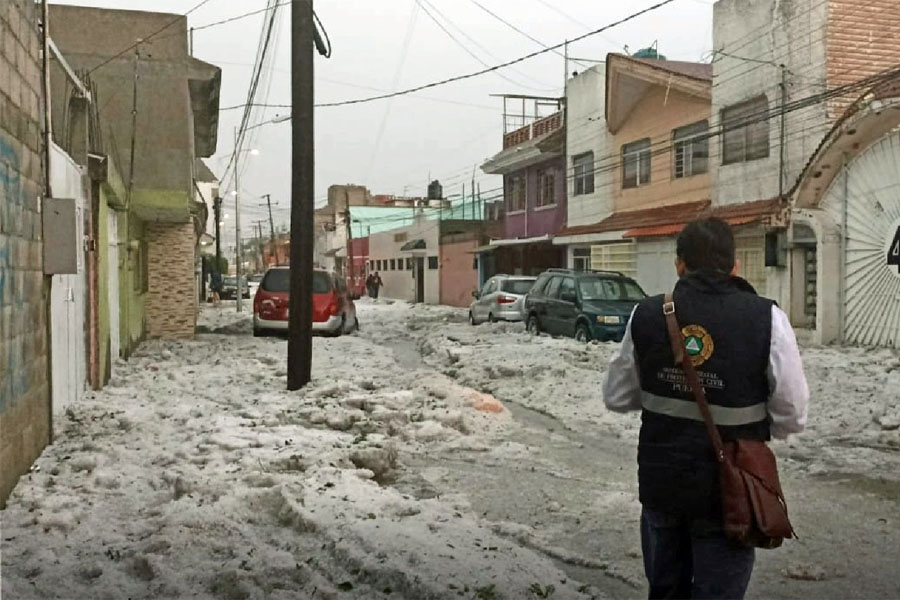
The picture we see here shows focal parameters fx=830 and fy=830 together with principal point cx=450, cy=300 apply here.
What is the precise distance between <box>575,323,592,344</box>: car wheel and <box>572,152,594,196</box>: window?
1029 cm

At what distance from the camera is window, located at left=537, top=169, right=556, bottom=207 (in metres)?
30.5

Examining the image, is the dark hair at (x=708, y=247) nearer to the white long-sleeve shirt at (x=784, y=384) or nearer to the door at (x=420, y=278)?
the white long-sleeve shirt at (x=784, y=384)

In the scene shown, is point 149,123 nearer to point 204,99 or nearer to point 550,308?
point 204,99

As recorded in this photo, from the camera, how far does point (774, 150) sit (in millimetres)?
17469

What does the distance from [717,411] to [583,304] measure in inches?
581

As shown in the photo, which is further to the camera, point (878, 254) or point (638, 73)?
point (638, 73)

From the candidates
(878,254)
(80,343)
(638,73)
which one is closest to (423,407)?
(80,343)

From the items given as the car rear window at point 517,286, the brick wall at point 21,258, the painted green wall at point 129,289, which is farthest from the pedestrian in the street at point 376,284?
the brick wall at point 21,258

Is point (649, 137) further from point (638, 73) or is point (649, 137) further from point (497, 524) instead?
point (497, 524)

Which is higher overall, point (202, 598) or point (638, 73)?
point (638, 73)

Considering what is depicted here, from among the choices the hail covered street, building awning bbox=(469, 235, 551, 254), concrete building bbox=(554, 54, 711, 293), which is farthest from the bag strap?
building awning bbox=(469, 235, 551, 254)

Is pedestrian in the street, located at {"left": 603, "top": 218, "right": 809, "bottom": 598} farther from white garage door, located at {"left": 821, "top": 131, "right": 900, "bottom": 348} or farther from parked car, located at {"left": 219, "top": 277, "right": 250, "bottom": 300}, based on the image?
parked car, located at {"left": 219, "top": 277, "right": 250, "bottom": 300}

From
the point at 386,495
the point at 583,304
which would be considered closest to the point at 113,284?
the point at 386,495

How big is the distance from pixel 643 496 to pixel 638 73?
69.5 feet
